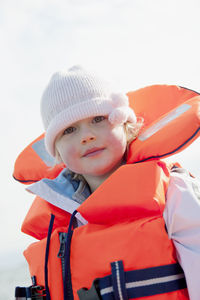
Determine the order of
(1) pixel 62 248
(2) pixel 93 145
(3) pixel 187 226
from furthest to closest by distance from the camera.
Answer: (2) pixel 93 145
(1) pixel 62 248
(3) pixel 187 226

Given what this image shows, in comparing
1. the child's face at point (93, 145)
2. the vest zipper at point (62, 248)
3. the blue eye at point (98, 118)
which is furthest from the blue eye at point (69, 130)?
the vest zipper at point (62, 248)

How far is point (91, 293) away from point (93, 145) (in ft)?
2.32

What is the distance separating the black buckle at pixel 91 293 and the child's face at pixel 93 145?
1.99 ft

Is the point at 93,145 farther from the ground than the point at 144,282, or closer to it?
farther from the ground

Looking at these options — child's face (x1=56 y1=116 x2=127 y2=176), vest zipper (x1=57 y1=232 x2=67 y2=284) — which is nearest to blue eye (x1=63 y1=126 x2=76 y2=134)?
child's face (x1=56 y1=116 x2=127 y2=176)

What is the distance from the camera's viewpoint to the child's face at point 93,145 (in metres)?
1.79

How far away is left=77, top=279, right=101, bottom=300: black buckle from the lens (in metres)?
1.42

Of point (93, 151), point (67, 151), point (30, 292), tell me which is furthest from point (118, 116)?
point (30, 292)

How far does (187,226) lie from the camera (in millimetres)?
1380

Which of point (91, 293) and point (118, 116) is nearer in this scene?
point (91, 293)

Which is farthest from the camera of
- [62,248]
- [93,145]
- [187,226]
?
[93,145]

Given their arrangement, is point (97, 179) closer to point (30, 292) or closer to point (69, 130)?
point (69, 130)

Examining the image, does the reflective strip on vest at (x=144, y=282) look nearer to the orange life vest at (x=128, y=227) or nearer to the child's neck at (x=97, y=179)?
the orange life vest at (x=128, y=227)

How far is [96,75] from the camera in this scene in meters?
1.99
